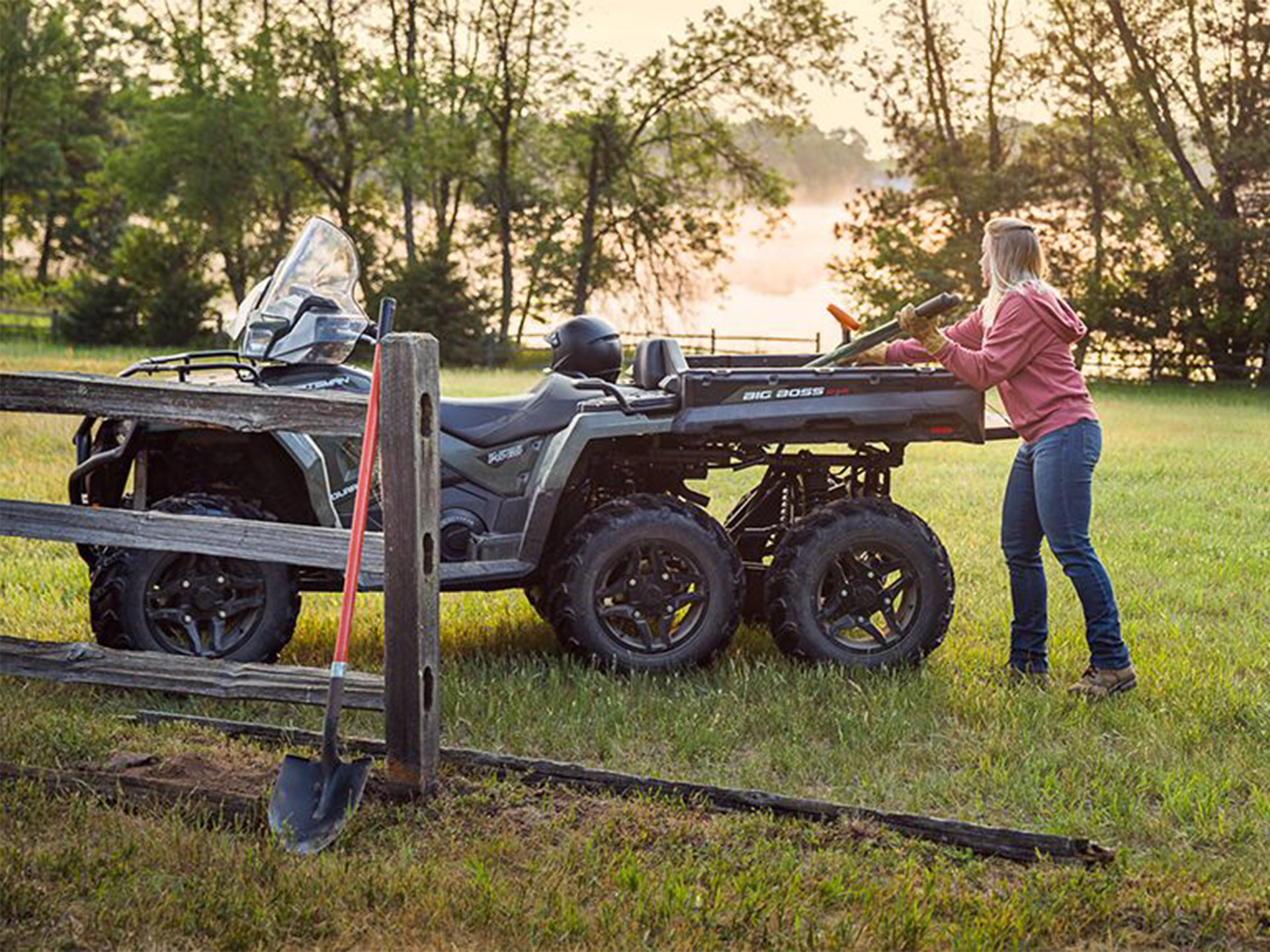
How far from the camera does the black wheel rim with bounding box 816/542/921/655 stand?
6.53 m

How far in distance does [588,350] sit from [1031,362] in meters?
2.04

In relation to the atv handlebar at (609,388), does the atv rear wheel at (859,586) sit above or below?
below

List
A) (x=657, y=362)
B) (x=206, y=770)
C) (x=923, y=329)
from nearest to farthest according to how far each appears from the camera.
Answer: (x=206, y=770) → (x=923, y=329) → (x=657, y=362)

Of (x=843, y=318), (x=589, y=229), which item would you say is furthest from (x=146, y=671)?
(x=589, y=229)

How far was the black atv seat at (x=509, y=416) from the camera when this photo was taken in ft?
21.8

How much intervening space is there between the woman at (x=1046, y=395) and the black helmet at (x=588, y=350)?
1.52 meters

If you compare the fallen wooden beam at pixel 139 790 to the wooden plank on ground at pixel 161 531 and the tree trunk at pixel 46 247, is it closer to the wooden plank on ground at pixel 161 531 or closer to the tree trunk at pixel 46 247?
the wooden plank on ground at pixel 161 531

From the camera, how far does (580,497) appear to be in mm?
6711

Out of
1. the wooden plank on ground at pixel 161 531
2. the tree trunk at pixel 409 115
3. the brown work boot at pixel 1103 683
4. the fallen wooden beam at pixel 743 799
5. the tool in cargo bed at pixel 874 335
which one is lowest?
the fallen wooden beam at pixel 743 799

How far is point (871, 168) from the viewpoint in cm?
4559

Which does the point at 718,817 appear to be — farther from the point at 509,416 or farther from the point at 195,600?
the point at 195,600

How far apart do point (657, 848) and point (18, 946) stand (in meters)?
1.70

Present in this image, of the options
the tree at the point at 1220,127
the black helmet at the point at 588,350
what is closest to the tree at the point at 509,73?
the tree at the point at 1220,127

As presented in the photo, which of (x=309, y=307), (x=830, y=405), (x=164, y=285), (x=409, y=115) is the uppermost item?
(x=409, y=115)
